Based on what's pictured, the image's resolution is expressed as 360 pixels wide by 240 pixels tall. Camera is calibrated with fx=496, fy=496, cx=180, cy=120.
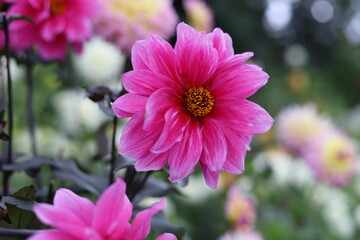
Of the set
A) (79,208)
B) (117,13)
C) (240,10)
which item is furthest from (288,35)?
(79,208)

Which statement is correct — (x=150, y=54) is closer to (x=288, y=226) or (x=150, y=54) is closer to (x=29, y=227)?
(x=29, y=227)

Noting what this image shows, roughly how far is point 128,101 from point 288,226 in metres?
0.97

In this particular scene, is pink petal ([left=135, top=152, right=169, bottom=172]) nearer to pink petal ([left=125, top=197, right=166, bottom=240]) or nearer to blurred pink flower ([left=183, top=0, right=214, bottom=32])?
pink petal ([left=125, top=197, right=166, bottom=240])

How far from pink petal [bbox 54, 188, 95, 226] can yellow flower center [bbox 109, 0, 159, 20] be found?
0.68m

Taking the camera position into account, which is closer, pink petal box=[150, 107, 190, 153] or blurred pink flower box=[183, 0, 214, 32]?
pink petal box=[150, 107, 190, 153]

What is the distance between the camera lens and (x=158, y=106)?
0.38 meters

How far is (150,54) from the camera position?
0.39 m

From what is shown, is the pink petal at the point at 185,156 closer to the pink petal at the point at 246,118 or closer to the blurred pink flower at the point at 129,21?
the pink petal at the point at 246,118

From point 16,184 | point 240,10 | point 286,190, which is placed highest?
point 16,184

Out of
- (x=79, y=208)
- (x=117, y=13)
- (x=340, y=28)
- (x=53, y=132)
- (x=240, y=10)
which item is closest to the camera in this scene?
(x=79, y=208)

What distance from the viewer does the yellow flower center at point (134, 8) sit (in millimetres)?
961

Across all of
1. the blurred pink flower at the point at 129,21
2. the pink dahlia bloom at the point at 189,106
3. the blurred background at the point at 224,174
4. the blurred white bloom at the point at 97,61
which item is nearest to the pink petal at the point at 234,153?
the pink dahlia bloom at the point at 189,106

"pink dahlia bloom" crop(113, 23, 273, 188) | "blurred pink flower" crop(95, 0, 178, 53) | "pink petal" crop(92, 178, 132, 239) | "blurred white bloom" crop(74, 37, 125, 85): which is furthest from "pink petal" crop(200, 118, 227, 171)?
"blurred white bloom" crop(74, 37, 125, 85)

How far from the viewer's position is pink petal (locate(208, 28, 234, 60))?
1.38 ft
